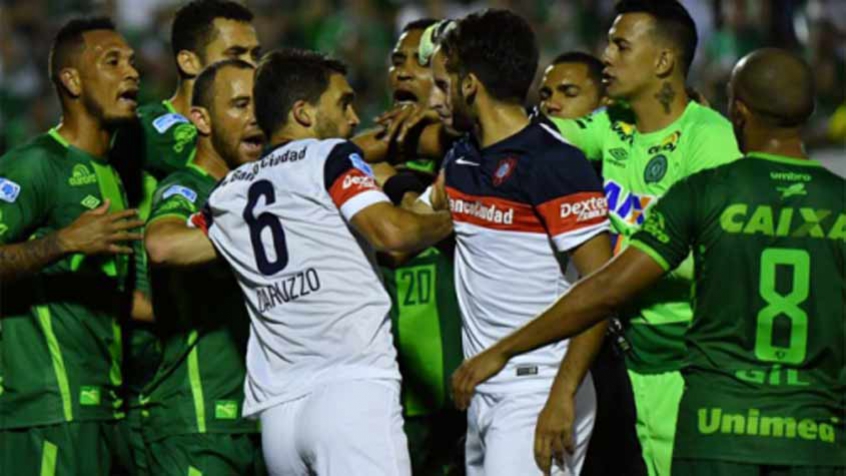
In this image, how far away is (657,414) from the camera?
684 cm

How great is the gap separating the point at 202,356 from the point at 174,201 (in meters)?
0.73

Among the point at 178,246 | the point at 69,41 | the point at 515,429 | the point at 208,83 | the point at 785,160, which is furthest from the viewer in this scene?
the point at 69,41

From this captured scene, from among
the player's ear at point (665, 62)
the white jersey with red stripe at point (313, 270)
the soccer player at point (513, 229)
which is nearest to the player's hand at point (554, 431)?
the soccer player at point (513, 229)

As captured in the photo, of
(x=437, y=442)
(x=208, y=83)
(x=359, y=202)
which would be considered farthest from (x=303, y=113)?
(x=437, y=442)

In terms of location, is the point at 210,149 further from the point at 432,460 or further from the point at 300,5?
the point at 300,5

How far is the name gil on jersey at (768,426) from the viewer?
17.9 feet

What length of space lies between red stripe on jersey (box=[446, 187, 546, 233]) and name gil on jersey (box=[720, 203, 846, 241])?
2.50 feet

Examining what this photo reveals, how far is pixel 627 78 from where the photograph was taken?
6887 mm

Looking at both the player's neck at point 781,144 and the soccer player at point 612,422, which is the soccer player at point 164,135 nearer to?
the soccer player at point 612,422

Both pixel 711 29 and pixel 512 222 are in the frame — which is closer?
pixel 512 222

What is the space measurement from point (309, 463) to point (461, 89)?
158cm

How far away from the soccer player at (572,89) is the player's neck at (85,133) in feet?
7.39

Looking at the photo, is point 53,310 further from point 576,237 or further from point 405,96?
point 576,237

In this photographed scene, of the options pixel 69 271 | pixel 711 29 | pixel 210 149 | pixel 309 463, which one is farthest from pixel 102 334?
pixel 711 29
